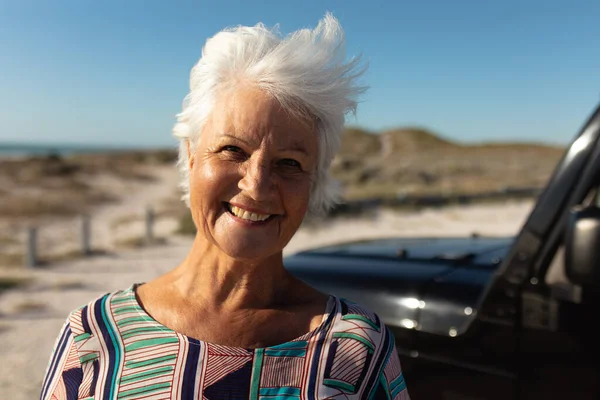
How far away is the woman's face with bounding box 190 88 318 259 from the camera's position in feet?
4.11

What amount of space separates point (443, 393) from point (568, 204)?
76cm

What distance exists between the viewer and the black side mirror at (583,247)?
4.91 ft

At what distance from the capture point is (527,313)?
6.04 feet

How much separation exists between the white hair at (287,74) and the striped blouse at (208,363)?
1.42 feet

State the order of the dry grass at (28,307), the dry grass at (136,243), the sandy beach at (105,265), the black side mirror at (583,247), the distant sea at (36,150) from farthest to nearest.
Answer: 1. the distant sea at (36,150)
2. the dry grass at (136,243)
3. the dry grass at (28,307)
4. the sandy beach at (105,265)
5. the black side mirror at (583,247)

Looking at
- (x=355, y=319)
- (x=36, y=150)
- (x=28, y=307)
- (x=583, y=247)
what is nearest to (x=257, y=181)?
(x=355, y=319)

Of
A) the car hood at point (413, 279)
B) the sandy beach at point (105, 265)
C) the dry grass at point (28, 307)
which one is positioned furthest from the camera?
the dry grass at point (28, 307)

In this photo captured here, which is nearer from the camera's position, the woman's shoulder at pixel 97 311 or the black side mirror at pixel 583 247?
the woman's shoulder at pixel 97 311

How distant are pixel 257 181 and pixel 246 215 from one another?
9 cm

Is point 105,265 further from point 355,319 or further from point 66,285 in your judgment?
point 355,319

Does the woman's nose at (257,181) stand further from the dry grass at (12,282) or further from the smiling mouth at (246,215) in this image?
the dry grass at (12,282)

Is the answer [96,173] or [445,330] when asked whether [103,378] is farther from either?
[96,173]

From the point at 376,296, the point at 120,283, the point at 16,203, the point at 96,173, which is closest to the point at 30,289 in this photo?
the point at 120,283

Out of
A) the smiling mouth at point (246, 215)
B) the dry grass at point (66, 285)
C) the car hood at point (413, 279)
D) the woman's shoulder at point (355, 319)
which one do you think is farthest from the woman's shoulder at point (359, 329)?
the dry grass at point (66, 285)
